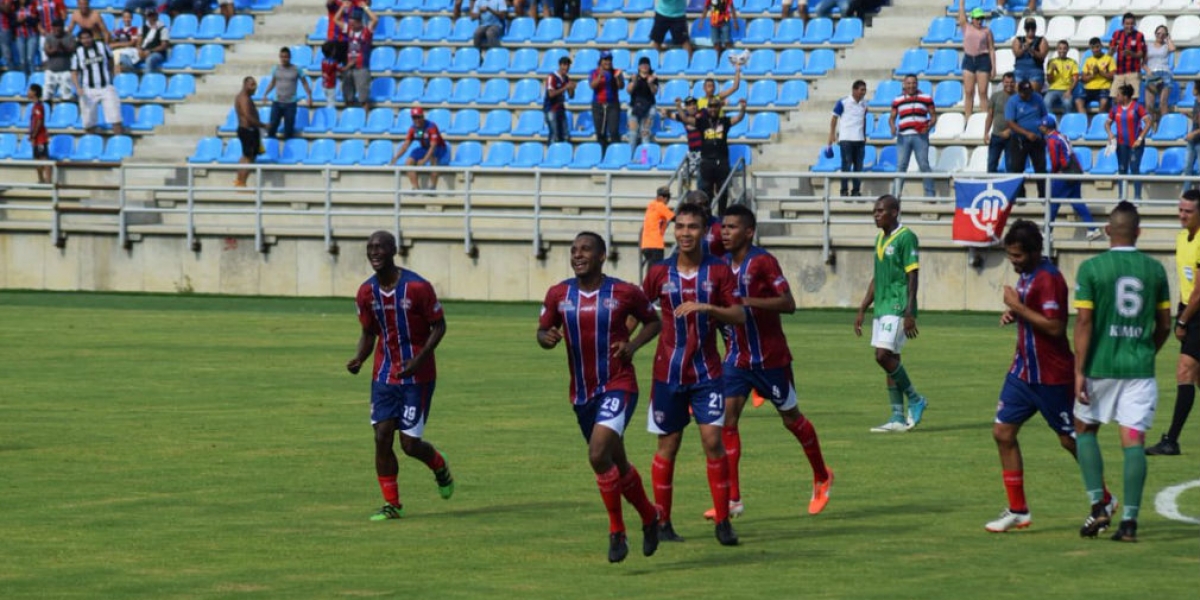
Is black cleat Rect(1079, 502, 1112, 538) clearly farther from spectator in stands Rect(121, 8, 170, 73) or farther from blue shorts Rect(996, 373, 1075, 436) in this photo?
spectator in stands Rect(121, 8, 170, 73)

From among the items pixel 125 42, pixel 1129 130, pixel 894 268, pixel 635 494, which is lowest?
pixel 635 494

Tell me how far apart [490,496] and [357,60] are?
83.3 ft

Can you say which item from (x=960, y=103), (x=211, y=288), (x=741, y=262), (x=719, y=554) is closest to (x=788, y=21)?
(x=960, y=103)

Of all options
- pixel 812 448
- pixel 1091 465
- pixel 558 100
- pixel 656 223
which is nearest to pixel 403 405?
pixel 812 448

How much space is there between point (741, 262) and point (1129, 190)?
64.5 ft

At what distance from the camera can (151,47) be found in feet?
135

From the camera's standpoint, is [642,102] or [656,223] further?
[642,102]

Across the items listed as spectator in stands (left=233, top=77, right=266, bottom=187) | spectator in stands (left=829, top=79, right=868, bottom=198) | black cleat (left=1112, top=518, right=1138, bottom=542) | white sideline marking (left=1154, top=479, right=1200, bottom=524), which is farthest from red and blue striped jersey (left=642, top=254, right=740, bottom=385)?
spectator in stands (left=233, top=77, right=266, bottom=187)

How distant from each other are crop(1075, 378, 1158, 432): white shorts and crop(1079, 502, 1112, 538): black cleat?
50 centimetres

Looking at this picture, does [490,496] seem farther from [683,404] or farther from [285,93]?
[285,93]

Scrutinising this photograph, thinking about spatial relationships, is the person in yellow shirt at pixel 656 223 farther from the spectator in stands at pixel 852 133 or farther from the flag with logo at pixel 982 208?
the flag with logo at pixel 982 208

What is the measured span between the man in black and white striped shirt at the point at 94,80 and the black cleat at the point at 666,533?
2876 centimetres

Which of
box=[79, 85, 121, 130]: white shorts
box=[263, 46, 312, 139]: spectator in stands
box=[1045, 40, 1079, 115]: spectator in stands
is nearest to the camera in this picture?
box=[1045, 40, 1079, 115]: spectator in stands

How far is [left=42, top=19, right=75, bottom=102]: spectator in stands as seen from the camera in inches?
1529
